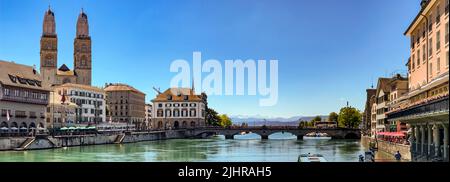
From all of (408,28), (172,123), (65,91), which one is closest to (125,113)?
(172,123)

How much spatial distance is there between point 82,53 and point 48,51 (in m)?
12.6

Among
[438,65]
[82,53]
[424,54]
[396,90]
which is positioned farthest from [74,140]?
[82,53]

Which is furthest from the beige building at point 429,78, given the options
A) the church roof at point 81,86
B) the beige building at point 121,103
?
the beige building at point 121,103

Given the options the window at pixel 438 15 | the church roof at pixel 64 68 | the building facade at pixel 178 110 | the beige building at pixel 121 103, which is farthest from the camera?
the church roof at pixel 64 68

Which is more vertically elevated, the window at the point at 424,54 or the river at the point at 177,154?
the window at the point at 424,54

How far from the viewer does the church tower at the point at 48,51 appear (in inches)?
6339

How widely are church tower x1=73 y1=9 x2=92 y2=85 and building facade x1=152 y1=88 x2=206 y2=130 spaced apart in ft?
97.1

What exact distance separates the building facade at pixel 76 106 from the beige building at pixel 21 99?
20.3m

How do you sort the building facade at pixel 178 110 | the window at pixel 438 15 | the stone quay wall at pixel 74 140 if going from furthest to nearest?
the building facade at pixel 178 110 → the stone quay wall at pixel 74 140 → the window at pixel 438 15

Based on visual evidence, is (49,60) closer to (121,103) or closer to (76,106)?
(121,103)

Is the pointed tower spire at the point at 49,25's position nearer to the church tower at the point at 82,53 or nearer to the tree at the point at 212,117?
the church tower at the point at 82,53

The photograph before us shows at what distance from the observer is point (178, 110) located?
152 meters
